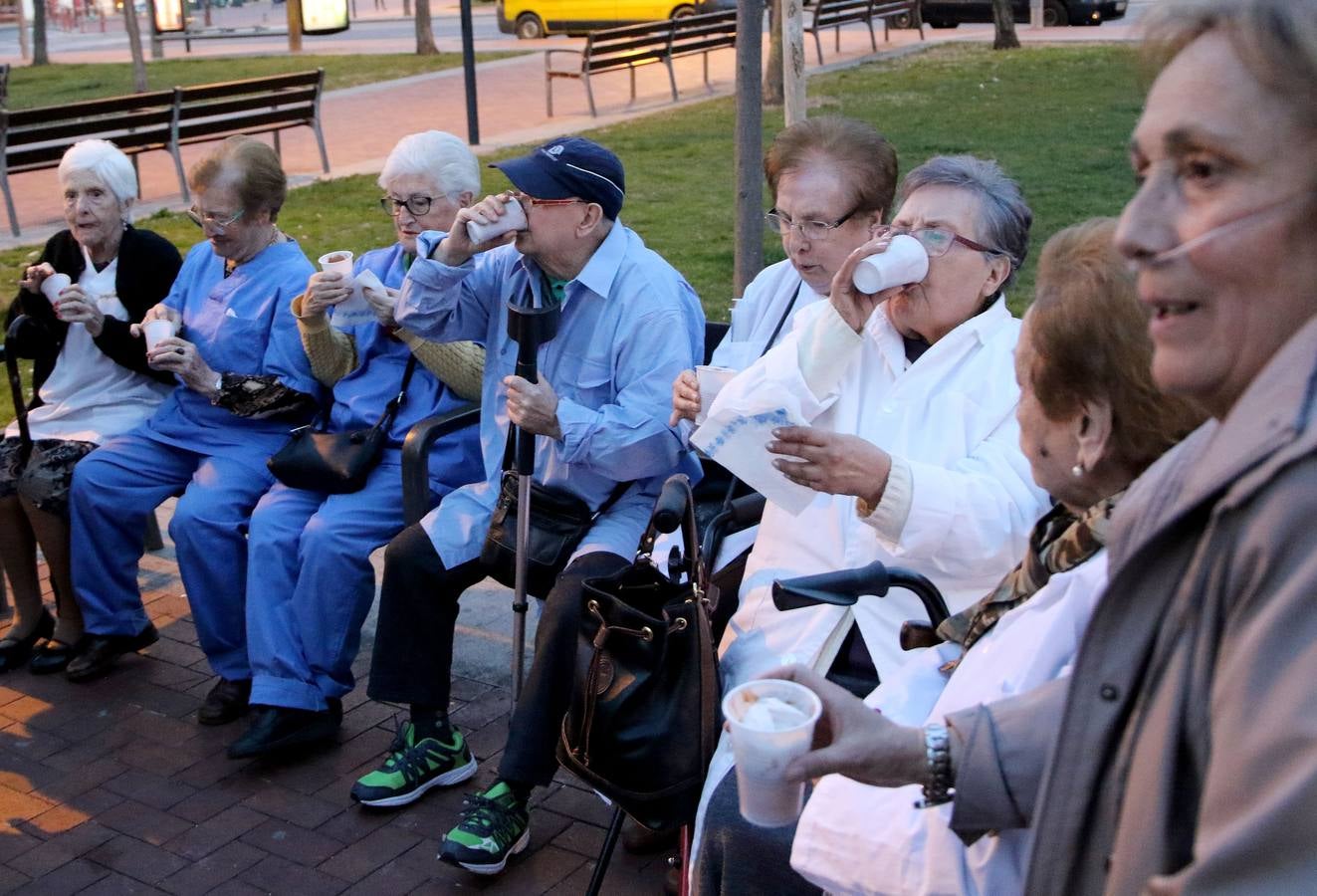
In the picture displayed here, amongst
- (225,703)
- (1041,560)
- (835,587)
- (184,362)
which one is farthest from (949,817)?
(184,362)

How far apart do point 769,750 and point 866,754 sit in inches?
5.0

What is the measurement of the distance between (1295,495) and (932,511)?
1384mm

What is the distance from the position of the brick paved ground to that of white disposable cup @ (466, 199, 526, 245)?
1441 mm

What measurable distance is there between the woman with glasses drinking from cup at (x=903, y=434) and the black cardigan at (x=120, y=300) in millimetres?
2531

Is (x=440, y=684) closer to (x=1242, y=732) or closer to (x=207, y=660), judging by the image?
(x=207, y=660)

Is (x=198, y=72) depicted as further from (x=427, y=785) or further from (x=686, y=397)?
(x=686, y=397)

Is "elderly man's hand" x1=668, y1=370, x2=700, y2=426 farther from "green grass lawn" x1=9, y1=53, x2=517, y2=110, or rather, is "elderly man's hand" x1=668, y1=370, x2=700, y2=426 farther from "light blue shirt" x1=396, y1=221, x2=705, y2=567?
"green grass lawn" x1=9, y1=53, x2=517, y2=110

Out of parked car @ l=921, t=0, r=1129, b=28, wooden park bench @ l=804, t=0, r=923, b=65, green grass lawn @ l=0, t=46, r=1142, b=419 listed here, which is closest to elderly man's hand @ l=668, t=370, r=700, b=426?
green grass lawn @ l=0, t=46, r=1142, b=419

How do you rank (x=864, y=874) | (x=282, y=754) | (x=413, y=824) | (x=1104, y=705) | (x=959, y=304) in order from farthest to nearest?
(x=282, y=754), (x=413, y=824), (x=959, y=304), (x=864, y=874), (x=1104, y=705)

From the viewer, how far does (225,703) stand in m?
4.27

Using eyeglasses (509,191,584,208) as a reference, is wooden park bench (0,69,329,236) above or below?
below

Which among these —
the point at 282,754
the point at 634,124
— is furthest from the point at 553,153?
the point at 634,124

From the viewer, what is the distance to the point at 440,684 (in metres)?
3.80

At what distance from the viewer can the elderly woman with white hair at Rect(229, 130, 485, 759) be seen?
4.03 m
